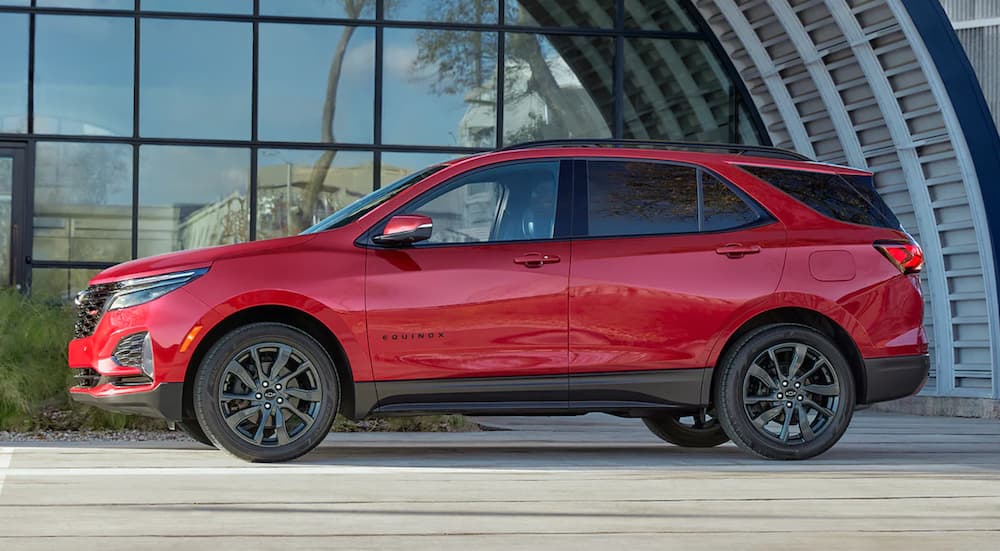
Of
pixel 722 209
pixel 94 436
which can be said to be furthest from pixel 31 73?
pixel 722 209

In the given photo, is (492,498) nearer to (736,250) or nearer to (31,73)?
(736,250)

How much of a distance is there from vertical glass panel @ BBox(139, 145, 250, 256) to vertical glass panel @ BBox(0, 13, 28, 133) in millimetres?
1431

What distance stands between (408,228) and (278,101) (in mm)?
9628

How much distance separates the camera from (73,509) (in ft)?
19.5

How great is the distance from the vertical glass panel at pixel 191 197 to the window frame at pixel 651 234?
9.15 m

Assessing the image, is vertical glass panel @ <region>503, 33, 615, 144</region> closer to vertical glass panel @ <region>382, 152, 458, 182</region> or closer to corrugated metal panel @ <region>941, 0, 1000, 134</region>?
vertical glass panel @ <region>382, 152, 458, 182</region>

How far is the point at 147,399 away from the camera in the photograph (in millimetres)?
7727

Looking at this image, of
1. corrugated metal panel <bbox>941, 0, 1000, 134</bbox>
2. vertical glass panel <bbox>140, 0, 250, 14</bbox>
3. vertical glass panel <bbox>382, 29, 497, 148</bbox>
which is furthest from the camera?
corrugated metal panel <bbox>941, 0, 1000, 134</bbox>

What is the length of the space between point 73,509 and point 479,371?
261 cm

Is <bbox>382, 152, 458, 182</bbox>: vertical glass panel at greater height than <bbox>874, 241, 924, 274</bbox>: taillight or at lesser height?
greater

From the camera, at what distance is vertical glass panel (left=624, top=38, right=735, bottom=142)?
17672 millimetres

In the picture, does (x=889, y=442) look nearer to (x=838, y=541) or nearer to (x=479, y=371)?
(x=479, y=371)

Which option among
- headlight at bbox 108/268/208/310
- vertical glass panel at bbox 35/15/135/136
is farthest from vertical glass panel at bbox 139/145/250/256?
headlight at bbox 108/268/208/310

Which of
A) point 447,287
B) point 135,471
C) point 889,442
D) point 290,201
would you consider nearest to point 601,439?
point 889,442
